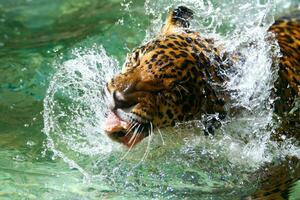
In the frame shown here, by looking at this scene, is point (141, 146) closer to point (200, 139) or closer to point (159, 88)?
point (200, 139)

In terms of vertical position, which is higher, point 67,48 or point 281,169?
point 67,48

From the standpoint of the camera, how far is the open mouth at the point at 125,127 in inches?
169

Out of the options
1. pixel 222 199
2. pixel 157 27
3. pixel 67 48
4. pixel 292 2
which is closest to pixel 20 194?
pixel 222 199

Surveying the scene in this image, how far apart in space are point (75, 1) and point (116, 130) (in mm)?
5907

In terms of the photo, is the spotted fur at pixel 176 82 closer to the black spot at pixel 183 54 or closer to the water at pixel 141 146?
the black spot at pixel 183 54

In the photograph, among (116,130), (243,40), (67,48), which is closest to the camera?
(116,130)

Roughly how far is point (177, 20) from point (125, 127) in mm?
1195

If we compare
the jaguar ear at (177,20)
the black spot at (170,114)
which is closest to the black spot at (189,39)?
the jaguar ear at (177,20)

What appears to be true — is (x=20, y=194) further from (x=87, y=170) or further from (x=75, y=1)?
(x=75, y=1)

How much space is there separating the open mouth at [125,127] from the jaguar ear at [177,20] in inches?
37.4

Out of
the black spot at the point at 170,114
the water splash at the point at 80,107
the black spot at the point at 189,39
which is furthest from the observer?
the water splash at the point at 80,107

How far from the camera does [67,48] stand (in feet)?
26.7

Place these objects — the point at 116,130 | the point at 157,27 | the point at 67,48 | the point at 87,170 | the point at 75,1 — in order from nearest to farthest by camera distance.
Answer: the point at 116,130 → the point at 87,170 → the point at 157,27 → the point at 67,48 → the point at 75,1

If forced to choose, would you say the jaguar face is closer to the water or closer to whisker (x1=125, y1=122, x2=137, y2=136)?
whisker (x1=125, y1=122, x2=137, y2=136)
